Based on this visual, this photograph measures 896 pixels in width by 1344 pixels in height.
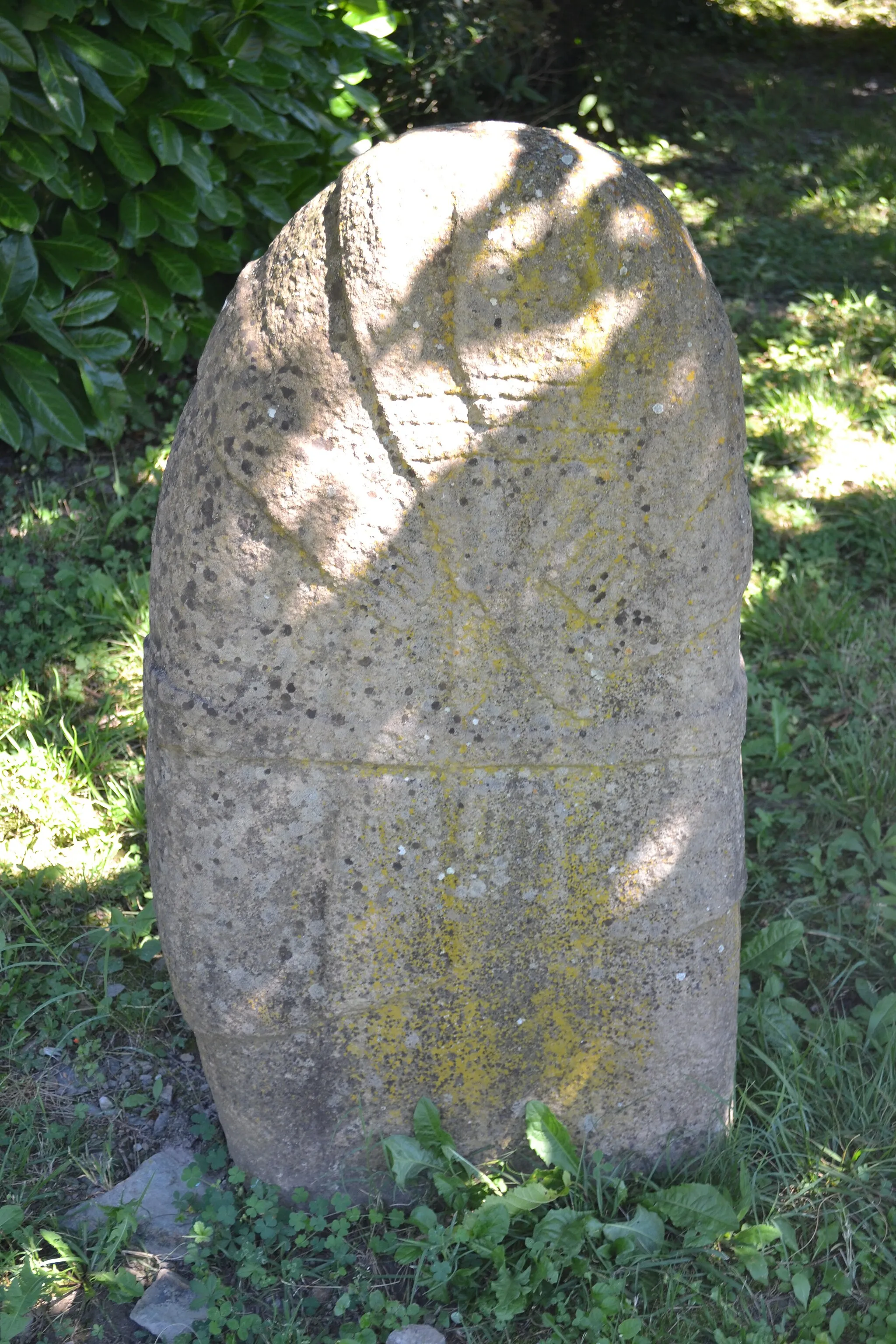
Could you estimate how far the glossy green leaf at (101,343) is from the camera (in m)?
3.99

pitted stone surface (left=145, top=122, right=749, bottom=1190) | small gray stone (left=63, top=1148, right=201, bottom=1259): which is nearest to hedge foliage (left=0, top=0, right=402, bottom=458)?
pitted stone surface (left=145, top=122, right=749, bottom=1190)

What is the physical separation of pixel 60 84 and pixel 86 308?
70 centimetres

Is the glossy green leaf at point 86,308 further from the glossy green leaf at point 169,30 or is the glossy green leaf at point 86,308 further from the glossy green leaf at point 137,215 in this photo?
the glossy green leaf at point 169,30

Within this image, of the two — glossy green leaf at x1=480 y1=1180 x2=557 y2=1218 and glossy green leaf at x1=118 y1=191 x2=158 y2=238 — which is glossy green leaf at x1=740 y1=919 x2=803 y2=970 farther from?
glossy green leaf at x1=118 y1=191 x2=158 y2=238

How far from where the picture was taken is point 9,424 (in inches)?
151

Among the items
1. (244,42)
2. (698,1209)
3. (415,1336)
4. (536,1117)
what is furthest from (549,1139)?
(244,42)

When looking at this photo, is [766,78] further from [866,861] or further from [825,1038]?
[825,1038]

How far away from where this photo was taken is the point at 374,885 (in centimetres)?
204

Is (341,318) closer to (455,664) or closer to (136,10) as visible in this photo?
(455,664)

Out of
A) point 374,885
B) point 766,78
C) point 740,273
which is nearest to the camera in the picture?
point 374,885

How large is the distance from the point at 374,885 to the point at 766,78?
25.8 feet

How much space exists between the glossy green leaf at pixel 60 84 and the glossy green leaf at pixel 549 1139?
3.09 metres

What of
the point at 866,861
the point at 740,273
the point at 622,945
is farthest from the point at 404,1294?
the point at 740,273

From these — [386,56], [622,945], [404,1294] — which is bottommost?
[404,1294]
